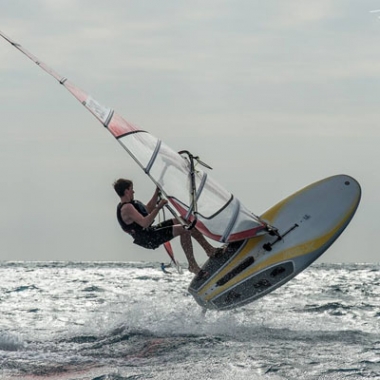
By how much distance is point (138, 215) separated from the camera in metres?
9.76

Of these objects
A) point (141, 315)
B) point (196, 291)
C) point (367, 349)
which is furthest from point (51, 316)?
point (367, 349)

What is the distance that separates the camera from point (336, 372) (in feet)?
26.7

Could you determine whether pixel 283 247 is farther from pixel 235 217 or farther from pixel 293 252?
pixel 235 217

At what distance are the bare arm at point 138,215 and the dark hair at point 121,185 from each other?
185mm

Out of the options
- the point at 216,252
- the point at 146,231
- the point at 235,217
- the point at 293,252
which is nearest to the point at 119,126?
the point at 146,231

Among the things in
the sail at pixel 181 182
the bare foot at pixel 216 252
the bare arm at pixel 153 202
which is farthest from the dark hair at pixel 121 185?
the bare foot at pixel 216 252

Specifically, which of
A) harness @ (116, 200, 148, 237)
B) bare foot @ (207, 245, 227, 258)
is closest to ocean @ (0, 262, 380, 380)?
bare foot @ (207, 245, 227, 258)

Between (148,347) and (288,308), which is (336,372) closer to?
(148,347)

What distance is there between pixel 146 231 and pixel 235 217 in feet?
3.33

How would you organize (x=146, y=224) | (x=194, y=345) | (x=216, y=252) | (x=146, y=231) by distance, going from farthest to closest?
1. (x=216, y=252)
2. (x=146, y=231)
3. (x=146, y=224)
4. (x=194, y=345)

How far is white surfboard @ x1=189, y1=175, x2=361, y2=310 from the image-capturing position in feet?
33.3

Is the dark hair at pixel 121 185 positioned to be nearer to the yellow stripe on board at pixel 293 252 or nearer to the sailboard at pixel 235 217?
the sailboard at pixel 235 217

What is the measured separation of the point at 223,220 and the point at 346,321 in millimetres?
3278

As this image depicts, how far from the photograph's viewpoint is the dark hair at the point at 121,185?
9.83 m
